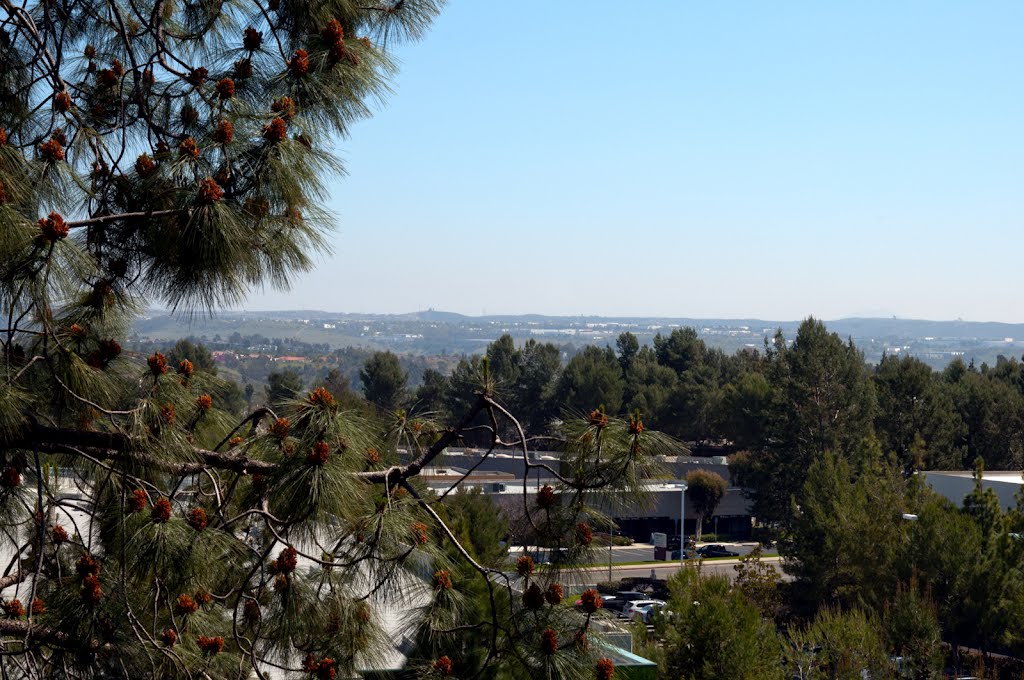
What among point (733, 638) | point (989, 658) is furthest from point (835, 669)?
point (989, 658)

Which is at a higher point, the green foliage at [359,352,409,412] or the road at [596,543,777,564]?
the green foliage at [359,352,409,412]

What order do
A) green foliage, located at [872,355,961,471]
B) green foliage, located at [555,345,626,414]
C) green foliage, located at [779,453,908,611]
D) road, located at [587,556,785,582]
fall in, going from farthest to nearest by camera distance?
1. green foliage, located at [555,345,626,414]
2. green foliage, located at [872,355,961,471]
3. road, located at [587,556,785,582]
4. green foliage, located at [779,453,908,611]

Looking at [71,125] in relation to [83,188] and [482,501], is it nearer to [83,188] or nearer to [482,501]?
[83,188]

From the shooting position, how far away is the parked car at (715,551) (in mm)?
34312

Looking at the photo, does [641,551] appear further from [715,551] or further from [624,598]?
[624,598]

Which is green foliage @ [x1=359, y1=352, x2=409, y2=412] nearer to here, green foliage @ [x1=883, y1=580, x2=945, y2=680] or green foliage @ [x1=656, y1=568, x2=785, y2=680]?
green foliage @ [x1=883, y1=580, x2=945, y2=680]

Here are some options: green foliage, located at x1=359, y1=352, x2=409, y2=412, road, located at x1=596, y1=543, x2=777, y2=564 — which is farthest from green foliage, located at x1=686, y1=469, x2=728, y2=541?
green foliage, located at x1=359, y1=352, x2=409, y2=412

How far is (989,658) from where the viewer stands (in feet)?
67.1

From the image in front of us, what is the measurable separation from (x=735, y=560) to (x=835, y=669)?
58.6 feet

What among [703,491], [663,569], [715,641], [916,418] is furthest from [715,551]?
[715,641]

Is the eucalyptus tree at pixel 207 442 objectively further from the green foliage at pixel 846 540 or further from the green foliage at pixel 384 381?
the green foliage at pixel 384 381

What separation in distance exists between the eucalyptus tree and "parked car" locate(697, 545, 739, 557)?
101ft

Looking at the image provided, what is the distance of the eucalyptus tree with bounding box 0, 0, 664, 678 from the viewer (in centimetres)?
358

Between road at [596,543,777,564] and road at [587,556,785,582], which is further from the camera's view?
road at [596,543,777,564]
